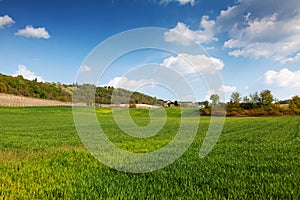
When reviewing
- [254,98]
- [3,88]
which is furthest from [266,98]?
[3,88]

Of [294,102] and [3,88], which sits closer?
[294,102]

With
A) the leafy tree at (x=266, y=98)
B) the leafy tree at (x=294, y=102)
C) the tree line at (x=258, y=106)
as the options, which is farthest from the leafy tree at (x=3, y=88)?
the leafy tree at (x=294, y=102)

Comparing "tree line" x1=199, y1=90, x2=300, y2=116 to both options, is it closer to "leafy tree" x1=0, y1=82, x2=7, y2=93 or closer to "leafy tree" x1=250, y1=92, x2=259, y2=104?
"leafy tree" x1=250, y1=92, x2=259, y2=104

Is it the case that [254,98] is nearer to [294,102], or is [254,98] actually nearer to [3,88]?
[294,102]

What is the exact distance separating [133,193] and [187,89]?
583 cm

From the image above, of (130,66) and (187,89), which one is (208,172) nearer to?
(187,89)

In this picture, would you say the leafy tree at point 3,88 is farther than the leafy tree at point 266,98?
Yes

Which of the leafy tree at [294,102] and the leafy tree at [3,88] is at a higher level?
the leafy tree at [3,88]

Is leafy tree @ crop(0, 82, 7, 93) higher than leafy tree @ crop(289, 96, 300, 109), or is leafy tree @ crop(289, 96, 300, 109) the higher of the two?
leafy tree @ crop(0, 82, 7, 93)

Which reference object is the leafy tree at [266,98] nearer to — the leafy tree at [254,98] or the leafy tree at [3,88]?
the leafy tree at [254,98]

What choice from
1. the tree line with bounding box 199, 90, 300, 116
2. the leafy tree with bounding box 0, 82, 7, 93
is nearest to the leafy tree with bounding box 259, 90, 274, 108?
the tree line with bounding box 199, 90, 300, 116

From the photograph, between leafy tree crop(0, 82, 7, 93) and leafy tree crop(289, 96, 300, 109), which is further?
leafy tree crop(0, 82, 7, 93)

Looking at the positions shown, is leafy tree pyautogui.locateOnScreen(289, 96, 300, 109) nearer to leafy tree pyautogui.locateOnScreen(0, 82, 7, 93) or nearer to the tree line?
the tree line

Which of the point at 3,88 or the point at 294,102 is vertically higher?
the point at 3,88
